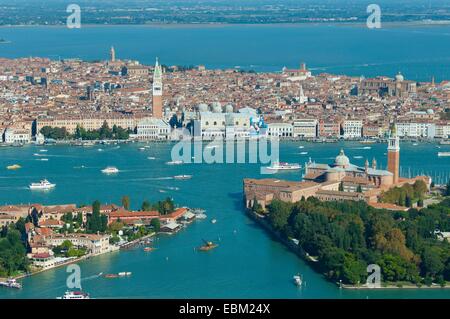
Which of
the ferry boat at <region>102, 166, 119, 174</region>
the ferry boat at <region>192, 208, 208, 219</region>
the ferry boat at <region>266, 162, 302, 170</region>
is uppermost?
the ferry boat at <region>192, 208, 208, 219</region>

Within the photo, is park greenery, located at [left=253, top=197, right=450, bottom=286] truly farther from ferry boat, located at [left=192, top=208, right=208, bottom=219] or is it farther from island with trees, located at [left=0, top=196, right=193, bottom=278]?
island with trees, located at [left=0, top=196, right=193, bottom=278]

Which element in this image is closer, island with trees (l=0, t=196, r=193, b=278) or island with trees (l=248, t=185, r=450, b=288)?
island with trees (l=248, t=185, r=450, b=288)

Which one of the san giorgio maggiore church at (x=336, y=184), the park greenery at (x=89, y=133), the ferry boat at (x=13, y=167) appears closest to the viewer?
the san giorgio maggiore church at (x=336, y=184)

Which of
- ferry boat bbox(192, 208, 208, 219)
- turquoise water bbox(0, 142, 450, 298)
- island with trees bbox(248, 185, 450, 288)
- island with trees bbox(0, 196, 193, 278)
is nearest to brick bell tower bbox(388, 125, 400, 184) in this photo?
island with trees bbox(248, 185, 450, 288)

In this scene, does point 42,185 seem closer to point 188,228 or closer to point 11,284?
point 188,228

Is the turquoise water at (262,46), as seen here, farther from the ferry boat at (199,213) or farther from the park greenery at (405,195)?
the ferry boat at (199,213)

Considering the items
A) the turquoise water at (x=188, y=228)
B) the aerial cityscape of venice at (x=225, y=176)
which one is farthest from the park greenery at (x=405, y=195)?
the turquoise water at (x=188, y=228)
